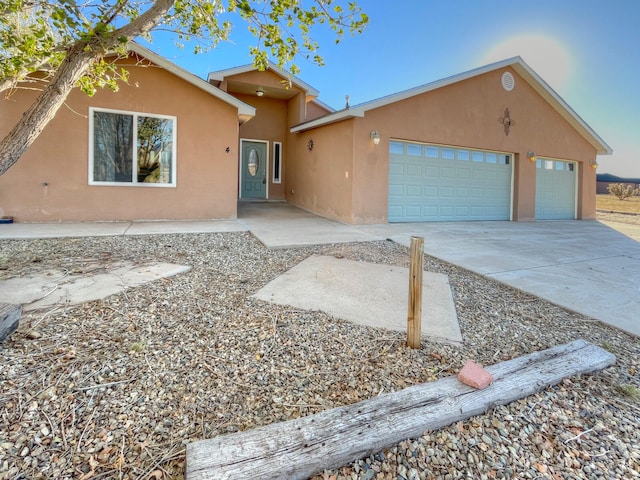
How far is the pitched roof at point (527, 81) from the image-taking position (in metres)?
8.52

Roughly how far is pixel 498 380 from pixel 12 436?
253cm

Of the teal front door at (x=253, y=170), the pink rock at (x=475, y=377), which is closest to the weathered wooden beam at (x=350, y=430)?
the pink rock at (x=475, y=377)

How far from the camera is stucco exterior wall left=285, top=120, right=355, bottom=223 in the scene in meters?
8.86

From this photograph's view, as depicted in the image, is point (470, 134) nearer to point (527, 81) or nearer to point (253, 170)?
point (527, 81)

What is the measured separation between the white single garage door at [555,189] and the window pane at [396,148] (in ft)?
19.3

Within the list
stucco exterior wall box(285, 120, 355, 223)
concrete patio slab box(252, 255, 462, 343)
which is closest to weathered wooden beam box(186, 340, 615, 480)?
concrete patio slab box(252, 255, 462, 343)

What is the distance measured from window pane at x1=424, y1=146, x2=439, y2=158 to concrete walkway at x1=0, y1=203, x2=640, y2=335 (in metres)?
1.99

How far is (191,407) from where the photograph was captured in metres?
1.86

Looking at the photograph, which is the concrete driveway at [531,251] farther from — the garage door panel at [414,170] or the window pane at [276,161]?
the window pane at [276,161]

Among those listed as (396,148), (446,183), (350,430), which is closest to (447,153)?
(446,183)

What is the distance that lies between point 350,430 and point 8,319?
234 cm

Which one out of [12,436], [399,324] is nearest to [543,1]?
[399,324]

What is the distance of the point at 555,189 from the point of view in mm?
12586

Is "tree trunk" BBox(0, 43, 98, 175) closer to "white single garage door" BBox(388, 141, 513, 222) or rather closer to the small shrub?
"white single garage door" BBox(388, 141, 513, 222)
